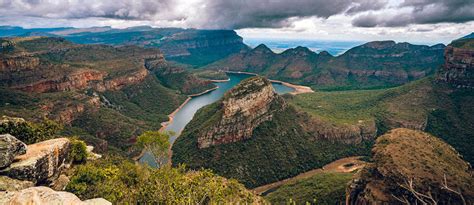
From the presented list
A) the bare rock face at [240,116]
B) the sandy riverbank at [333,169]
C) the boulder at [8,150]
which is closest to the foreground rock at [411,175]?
the sandy riverbank at [333,169]

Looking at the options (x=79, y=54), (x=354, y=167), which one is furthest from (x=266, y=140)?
(x=79, y=54)

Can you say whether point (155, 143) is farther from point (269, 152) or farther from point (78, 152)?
point (269, 152)

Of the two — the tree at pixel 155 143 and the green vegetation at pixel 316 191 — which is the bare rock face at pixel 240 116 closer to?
the green vegetation at pixel 316 191

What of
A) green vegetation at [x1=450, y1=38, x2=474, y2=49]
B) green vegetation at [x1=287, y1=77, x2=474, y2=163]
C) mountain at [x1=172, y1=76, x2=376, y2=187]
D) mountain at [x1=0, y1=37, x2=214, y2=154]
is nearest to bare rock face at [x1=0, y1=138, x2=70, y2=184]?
mountain at [x1=172, y1=76, x2=376, y2=187]

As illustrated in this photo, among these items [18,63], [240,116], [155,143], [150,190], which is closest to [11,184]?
[150,190]

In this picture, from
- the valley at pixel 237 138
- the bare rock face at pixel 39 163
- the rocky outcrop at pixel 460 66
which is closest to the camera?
the bare rock face at pixel 39 163

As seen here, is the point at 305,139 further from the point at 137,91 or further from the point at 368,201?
the point at 137,91
